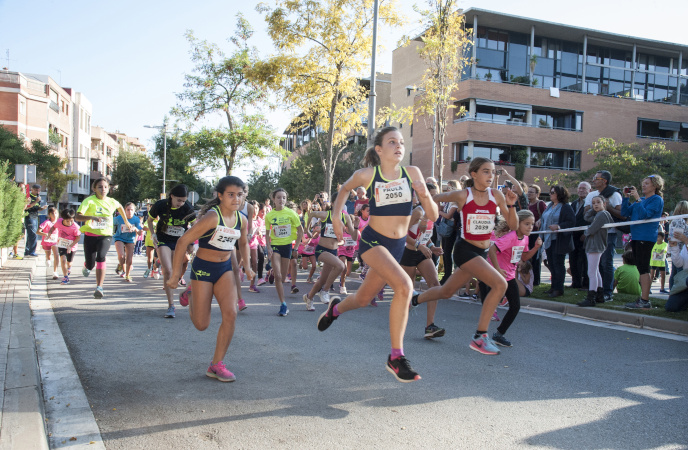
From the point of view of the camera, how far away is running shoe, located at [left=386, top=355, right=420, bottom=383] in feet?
14.0

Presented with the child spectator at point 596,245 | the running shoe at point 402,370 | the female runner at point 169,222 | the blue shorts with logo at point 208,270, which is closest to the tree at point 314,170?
the child spectator at point 596,245

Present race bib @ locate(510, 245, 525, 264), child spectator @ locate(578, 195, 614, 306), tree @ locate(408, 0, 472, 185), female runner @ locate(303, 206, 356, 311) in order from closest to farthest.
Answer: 1. race bib @ locate(510, 245, 525, 264)
2. child spectator @ locate(578, 195, 614, 306)
3. female runner @ locate(303, 206, 356, 311)
4. tree @ locate(408, 0, 472, 185)

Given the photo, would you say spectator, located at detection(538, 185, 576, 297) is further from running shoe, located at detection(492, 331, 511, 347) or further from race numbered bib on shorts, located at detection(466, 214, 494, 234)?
race numbered bib on shorts, located at detection(466, 214, 494, 234)

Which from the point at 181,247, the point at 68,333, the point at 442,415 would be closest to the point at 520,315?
the point at 442,415

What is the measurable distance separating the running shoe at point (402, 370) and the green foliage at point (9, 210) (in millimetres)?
10641

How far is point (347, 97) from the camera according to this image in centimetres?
2122

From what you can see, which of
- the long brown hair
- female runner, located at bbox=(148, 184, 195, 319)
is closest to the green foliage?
female runner, located at bbox=(148, 184, 195, 319)

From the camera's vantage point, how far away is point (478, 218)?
5.88m

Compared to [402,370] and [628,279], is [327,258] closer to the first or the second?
[402,370]

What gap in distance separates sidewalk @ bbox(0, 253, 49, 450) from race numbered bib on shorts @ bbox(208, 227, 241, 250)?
176 centimetres

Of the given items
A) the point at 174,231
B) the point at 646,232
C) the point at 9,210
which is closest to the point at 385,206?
the point at 174,231

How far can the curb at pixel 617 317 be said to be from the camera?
7586 millimetres

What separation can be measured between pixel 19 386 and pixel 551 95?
42482mm

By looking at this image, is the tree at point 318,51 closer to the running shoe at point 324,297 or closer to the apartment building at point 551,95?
the running shoe at point 324,297
